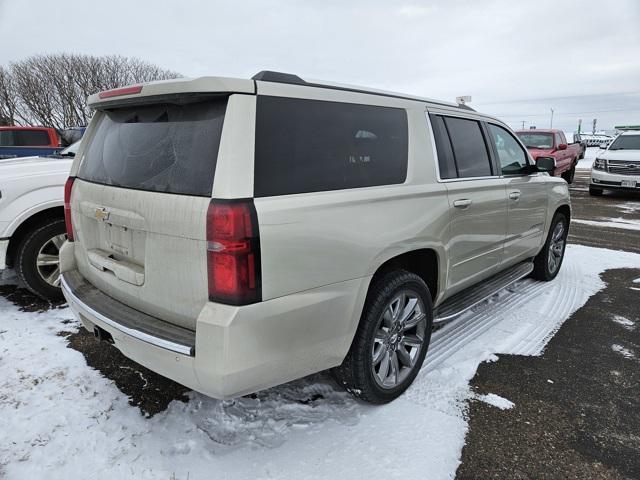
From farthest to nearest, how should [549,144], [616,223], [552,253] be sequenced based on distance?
[549,144] → [616,223] → [552,253]

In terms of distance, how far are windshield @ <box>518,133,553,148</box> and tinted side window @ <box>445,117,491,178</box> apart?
36.4 ft

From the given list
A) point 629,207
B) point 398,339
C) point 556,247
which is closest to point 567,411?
point 398,339

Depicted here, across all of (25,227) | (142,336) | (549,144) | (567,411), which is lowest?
(567,411)

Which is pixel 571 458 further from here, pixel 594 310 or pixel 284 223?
pixel 594 310

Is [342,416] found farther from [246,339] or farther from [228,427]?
[246,339]

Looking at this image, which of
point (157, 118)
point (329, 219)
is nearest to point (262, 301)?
point (329, 219)

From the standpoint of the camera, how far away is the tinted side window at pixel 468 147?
3.27 meters

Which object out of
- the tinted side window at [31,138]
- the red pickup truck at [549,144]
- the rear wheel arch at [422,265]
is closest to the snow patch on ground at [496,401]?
the rear wheel arch at [422,265]

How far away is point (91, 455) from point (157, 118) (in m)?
1.73

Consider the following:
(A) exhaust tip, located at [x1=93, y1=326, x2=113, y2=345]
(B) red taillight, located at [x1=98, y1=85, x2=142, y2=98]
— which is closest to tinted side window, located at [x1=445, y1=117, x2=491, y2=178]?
(B) red taillight, located at [x1=98, y1=85, x2=142, y2=98]

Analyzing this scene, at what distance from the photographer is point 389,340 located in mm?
2686

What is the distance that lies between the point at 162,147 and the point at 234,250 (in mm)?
733

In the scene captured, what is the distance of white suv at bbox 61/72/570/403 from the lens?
6.26 ft

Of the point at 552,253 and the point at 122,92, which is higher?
the point at 122,92
